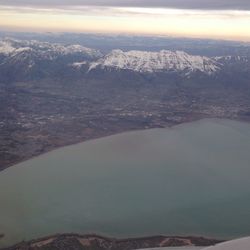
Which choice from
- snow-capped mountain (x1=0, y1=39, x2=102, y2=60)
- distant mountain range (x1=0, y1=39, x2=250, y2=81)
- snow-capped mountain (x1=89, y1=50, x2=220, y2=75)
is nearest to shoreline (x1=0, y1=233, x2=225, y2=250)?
distant mountain range (x1=0, y1=39, x2=250, y2=81)

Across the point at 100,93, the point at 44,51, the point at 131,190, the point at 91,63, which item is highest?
the point at 44,51

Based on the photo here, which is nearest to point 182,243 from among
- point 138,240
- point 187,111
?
point 138,240

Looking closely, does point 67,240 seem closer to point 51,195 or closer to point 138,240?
point 138,240

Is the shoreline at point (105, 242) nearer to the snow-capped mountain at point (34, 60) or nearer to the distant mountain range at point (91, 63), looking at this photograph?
the distant mountain range at point (91, 63)

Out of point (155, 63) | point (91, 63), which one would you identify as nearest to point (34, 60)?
point (91, 63)

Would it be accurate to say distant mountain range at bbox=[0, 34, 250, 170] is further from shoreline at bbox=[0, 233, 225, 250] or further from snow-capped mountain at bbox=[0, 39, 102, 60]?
shoreline at bbox=[0, 233, 225, 250]

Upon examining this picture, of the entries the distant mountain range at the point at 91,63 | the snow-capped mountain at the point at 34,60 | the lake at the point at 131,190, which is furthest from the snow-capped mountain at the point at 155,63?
the lake at the point at 131,190

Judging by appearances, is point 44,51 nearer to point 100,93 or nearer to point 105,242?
point 100,93
